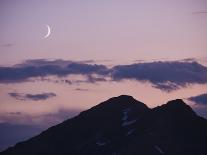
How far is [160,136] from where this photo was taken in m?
198

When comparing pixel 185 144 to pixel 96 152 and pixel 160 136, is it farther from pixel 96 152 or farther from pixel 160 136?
pixel 96 152

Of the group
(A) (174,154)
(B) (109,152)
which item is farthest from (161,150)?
(B) (109,152)

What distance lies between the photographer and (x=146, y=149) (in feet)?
623

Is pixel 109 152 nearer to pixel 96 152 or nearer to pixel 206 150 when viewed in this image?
pixel 96 152

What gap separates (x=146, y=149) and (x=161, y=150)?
4.79 meters

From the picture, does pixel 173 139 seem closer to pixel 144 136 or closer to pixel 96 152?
pixel 144 136

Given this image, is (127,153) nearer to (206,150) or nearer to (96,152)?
(96,152)

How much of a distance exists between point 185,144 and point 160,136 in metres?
8.58

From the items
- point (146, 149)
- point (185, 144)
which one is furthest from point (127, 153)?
point (185, 144)

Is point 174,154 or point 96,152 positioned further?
point 96,152

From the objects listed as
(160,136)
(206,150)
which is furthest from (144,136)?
(206,150)

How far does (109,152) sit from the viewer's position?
198m

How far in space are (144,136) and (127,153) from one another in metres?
8.68

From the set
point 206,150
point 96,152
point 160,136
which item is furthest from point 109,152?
point 206,150
